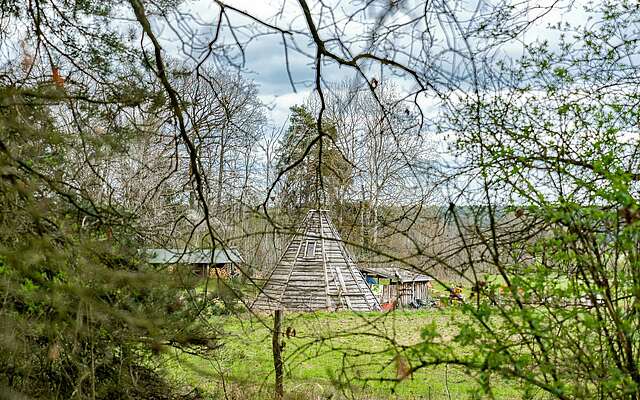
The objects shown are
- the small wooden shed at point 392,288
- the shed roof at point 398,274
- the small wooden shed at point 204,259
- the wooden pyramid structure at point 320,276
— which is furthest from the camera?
the small wooden shed at point 392,288

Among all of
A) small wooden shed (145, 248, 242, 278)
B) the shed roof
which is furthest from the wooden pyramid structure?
small wooden shed (145, 248, 242, 278)

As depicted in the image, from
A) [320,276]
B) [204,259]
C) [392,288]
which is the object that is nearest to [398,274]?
[204,259]

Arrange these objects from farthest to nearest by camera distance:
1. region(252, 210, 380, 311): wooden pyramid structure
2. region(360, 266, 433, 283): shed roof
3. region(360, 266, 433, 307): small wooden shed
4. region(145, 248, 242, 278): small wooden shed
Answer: region(360, 266, 433, 307): small wooden shed → region(252, 210, 380, 311): wooden pyramid structure → region(360, 266, 433, 283): shed roof → region(145, 248, 242, 278): small wooden shed

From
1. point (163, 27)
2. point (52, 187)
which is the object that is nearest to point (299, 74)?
point (163, 27)

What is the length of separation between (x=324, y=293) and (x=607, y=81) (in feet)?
31.5

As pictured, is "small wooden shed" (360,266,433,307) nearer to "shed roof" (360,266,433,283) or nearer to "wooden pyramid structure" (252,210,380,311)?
"shed roof" (360,266,433,283)

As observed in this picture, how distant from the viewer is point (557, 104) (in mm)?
3172

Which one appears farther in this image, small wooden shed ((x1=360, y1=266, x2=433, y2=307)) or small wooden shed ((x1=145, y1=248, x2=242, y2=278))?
small wooden shed ((x1=360, y1=266, x2=433, y2=307))

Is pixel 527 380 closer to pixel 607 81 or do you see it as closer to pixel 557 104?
pixel 557 104

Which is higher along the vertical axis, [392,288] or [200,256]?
[392,288]

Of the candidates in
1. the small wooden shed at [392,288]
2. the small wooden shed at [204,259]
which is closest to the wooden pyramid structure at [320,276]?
the small wooden shed at [392,288]

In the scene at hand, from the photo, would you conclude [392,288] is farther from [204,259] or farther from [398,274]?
[204,259]

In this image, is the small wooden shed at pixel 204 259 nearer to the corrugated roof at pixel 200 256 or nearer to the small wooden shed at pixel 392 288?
the corrugated roof at pixel 200 256

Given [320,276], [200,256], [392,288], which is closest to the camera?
[200,256]
